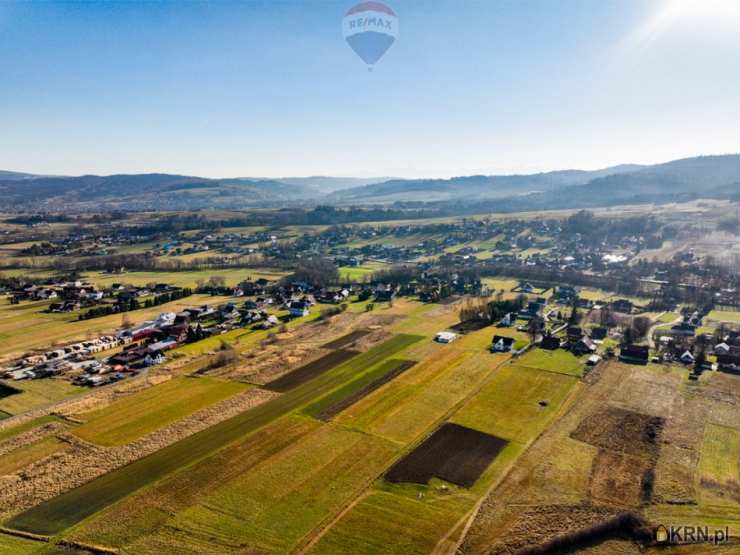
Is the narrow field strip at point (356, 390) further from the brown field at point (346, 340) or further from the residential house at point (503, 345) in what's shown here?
the residential house at point (503, 345)

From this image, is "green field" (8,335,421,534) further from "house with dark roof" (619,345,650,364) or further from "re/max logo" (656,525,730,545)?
"house with dark roof" (619,345,650,364)

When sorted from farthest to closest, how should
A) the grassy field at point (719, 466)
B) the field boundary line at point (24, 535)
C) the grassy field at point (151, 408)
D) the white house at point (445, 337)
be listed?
the white house at point (445, 337) → the grassy field at point (151, 408) → the grassy field at point (719, 466) → the field boundary line at point (24, 535)

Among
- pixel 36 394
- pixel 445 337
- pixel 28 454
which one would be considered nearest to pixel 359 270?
pixel 445 337

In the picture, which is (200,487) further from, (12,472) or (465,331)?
(465,331)

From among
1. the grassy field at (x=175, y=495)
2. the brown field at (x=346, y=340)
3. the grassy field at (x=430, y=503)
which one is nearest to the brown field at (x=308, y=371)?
the brown field at (x=346, y=340)

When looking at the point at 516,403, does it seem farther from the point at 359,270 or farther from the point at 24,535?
the point at 359,270

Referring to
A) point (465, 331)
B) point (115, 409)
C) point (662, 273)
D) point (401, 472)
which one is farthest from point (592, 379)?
point (662, 273)

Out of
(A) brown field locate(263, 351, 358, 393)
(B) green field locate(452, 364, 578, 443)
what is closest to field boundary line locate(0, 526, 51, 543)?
(A) brown field locate(263, 351, 358, 393)
